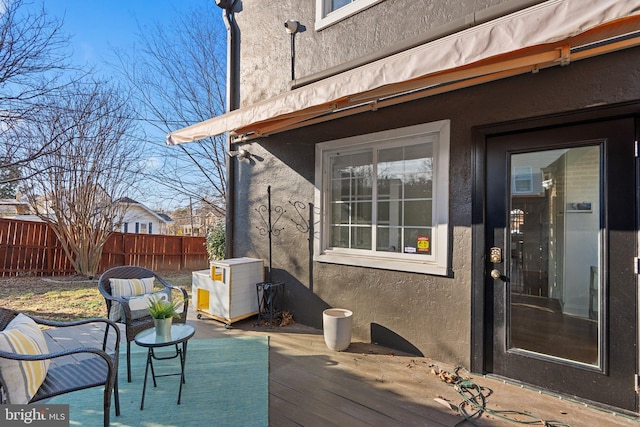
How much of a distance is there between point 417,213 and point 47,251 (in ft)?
31.9

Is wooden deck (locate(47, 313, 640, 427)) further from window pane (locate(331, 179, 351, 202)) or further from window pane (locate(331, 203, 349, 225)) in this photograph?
window pane (locate(331, 179, 351, 202))

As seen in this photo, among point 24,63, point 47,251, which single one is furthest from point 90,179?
point 24,63

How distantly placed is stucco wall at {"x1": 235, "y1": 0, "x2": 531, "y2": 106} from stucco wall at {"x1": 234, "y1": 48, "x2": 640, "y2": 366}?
0.83 meters

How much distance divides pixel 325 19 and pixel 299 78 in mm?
872

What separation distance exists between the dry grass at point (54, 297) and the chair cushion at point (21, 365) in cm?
342

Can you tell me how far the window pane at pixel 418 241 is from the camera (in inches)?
149

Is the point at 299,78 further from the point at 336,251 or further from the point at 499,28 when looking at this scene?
the point at 499,28

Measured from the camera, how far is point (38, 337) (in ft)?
7.32

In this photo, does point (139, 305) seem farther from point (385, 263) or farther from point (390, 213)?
point (390, 213)

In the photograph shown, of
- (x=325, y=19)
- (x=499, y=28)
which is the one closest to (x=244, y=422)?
(x=499, y=28)

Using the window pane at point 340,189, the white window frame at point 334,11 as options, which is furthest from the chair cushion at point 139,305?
the white window frame at point 334,11

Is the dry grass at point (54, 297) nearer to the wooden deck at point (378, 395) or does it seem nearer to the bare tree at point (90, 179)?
the bare tree at point (90, 179)

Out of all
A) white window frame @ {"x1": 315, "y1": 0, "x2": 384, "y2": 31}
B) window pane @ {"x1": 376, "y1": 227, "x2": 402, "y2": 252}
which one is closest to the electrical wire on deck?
window pane @ {"x1": 376, "y1": 227, "x2": 402, "y2": 252}

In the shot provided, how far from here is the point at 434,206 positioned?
3662mm
